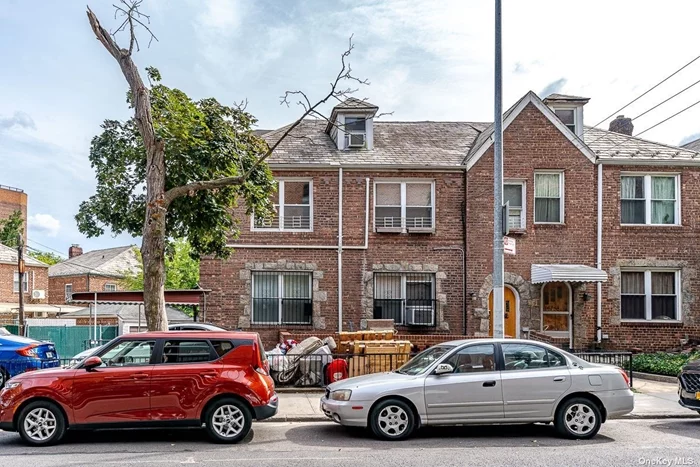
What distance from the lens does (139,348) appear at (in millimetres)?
9398

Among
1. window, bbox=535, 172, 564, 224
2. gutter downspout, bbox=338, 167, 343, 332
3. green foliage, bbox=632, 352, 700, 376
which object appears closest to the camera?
green foliage, bbox=632, 352, 700, 376

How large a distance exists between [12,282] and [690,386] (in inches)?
1663

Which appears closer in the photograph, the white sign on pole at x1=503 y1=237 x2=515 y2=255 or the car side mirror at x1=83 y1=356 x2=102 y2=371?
the car side mirror at x1=83 y1=356 x2=102 y2=371

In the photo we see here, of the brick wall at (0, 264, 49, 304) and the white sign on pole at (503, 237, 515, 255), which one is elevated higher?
the white sign on pole at (503, 237, 515, 255)

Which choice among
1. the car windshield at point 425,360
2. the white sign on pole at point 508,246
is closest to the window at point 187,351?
the car windshield at point 425,360

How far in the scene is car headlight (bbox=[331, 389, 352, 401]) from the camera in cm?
943

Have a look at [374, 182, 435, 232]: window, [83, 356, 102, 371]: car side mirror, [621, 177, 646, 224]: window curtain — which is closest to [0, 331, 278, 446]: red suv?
[83, 356, 102, 371]: car side mirror

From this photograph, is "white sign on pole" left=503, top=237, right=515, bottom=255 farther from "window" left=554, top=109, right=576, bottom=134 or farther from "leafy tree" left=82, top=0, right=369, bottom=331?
"window" left=554, top=109, right=576, bottom=134

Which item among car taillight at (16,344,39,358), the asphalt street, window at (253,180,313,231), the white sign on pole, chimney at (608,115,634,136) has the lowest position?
the asphalt street

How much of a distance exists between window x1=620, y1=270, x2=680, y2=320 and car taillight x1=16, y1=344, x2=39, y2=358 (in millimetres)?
16300

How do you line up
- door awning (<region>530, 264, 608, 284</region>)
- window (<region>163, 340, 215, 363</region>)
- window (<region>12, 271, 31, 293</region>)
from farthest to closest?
window (<region>12, 271, 31, 293</region>) → door awning (<region>530, 264, 608, 284</region>) → window (<region>163, 340, 215, 363</region>)

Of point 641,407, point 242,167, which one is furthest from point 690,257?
point 242,167

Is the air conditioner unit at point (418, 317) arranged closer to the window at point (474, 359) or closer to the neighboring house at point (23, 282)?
the window at point (474, 359)

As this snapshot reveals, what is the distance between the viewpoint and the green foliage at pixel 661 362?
52.2ft
